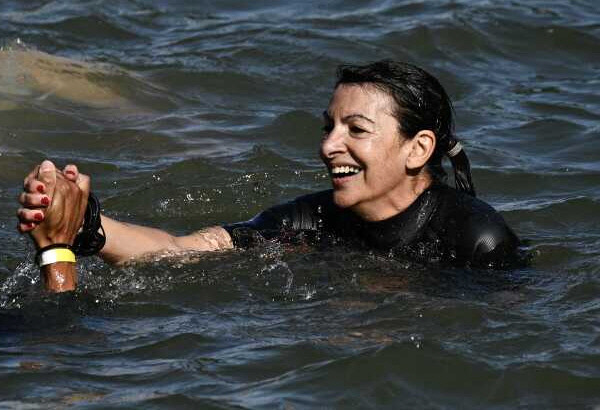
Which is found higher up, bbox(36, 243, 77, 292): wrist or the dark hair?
the dark hair

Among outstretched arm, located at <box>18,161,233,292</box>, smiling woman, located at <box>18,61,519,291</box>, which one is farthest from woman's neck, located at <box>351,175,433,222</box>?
outstretched arm, located at <box>18,161,233,292</box>

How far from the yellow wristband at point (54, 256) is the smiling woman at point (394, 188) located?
1.41 feet

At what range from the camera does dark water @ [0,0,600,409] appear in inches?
194

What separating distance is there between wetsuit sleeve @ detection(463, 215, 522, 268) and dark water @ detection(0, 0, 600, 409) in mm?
70

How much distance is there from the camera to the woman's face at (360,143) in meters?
5.76

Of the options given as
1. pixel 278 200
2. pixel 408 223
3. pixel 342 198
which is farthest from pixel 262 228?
pixel 278 200

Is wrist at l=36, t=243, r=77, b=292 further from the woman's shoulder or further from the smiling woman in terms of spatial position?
the woman's shoulder

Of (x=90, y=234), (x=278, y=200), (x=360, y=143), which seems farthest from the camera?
(x=278, y=200)

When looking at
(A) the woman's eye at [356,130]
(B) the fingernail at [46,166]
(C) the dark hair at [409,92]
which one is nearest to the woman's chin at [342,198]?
(A) the woman's eye at [356,130]

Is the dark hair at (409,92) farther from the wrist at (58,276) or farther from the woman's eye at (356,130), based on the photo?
the wrist at (58,276)

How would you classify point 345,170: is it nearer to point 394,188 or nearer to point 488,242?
point 394,188

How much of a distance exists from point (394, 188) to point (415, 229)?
0.20m

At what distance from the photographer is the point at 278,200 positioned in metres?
7.95

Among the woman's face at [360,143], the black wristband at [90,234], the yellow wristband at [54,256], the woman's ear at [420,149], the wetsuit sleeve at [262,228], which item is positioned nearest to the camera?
the yellow wristband at [54,256]
